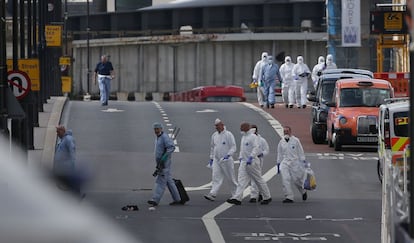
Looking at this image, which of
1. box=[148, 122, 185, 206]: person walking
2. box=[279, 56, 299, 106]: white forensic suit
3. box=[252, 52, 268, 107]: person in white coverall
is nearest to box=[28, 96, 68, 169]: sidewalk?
box=[148, 122, 185, 206]: person walking

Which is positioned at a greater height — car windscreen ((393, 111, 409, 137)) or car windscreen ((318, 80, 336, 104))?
car windscreen ((318, 80, 336, 104))

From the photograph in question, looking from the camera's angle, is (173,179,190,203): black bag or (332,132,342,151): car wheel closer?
(173,179,190,203): black bag

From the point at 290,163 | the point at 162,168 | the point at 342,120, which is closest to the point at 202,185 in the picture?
the point at 290,163

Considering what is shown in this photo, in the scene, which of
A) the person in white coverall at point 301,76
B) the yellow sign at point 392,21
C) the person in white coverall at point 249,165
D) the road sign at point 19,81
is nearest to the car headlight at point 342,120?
the road sign at point 19,81

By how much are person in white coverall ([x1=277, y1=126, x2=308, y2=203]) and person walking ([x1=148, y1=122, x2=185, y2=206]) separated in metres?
2.04

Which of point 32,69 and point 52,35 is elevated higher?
point 52,35

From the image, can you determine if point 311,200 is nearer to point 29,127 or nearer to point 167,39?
point 29,127

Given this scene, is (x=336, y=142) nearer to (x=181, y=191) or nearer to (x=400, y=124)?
(x=400, y=124)

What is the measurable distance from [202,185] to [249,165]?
3.36 meters

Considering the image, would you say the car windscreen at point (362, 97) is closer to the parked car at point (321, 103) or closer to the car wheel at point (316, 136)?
the parked car at point (321, 103)

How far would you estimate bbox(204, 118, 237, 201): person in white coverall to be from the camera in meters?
25.0

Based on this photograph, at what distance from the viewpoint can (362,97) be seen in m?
34.3

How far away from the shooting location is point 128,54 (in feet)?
289

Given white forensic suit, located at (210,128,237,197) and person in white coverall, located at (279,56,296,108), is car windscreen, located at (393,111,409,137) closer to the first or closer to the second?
white forensic suit, located at (210,128,237,197)
